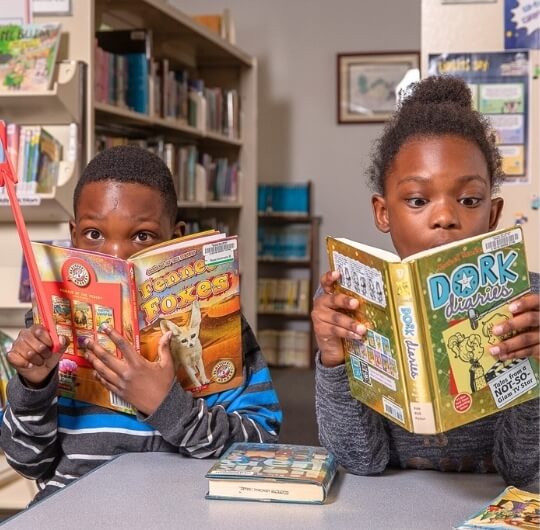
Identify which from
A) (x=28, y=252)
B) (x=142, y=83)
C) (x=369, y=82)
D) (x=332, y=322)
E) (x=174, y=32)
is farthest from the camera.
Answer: (x=369, y=82)

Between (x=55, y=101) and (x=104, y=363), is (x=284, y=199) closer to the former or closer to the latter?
(x=55, y=101)

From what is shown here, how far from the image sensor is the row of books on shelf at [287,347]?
575 cm

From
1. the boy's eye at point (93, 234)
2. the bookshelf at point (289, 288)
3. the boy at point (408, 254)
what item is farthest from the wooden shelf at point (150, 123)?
the boy at point (408, 254)

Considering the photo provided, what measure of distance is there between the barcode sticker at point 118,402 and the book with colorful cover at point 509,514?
0.52 m

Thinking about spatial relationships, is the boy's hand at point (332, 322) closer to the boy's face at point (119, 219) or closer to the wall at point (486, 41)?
the boy's face at point (119, 219)

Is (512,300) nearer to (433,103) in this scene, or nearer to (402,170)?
(402,170)

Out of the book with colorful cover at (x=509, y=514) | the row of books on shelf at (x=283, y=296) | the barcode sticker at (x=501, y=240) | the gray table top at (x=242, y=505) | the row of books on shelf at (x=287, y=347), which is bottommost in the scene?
the row of books on shelf at (x=287, y=347)

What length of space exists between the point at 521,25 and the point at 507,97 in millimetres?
196

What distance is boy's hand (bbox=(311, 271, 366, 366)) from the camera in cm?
96

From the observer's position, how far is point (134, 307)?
3.71ft

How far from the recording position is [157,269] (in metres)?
1.12

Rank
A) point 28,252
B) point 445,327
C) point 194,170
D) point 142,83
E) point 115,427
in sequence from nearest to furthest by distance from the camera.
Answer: point 445,327 → point 28,252 → point 115,427 → point 142,83 → point 194,170

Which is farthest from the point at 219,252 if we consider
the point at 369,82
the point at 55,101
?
the point at 369,82

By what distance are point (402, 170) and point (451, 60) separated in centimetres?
139
